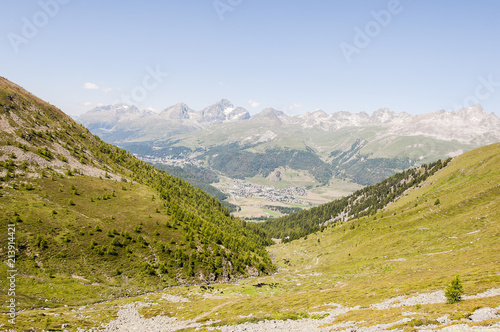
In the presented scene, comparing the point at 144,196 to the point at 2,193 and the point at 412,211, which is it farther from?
the point at 412,211

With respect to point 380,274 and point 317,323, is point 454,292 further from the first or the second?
A: point 380,274

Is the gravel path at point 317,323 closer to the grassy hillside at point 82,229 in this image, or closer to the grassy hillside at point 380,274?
the grassy hillside at point 380,274

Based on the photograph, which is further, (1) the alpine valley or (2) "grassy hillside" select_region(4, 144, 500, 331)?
(1) the alpine valley

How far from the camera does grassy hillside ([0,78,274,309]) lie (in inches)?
2867

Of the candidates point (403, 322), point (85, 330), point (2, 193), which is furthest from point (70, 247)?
point (403, 322)

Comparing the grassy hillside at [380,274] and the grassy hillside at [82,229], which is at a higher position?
the grassy hillside at [82,229]

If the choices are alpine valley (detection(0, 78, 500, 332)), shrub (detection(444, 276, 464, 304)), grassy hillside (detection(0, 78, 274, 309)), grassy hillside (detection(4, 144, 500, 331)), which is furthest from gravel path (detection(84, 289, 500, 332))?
grassy hillside (detection(0, 78, 274, 309))

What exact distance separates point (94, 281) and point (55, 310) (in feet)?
62.7

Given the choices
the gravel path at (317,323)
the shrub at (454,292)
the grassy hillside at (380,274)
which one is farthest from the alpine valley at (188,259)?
the grassy hillside at (380,274)

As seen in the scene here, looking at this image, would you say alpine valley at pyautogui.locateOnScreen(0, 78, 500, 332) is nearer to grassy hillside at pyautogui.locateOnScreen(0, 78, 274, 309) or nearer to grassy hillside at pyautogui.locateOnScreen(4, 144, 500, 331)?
grassy hillside at pyautogui.locateOnScreen(0, 78, 274, 309)

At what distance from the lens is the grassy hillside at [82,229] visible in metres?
72.8

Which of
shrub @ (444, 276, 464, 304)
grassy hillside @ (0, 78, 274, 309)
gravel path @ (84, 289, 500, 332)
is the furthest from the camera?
grassy hillside @ (0, 78, 274, 309)

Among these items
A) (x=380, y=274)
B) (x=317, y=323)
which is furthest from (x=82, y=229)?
(x=380, y=274)

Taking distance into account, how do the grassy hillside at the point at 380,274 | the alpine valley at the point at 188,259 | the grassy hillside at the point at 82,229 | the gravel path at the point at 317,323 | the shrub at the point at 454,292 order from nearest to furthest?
the gravel path at the point at 317,323 → the shrub at the point at 454,292 → the grassy hillside at the point at 380,274 → the alpine valley at the point at 188,259 → the grassy hillside at the point at 82,229
